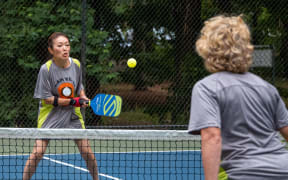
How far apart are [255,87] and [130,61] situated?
5.33 meters

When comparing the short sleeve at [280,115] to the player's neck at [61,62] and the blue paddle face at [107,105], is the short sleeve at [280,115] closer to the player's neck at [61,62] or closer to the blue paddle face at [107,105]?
the blue paddle face at [107,105]

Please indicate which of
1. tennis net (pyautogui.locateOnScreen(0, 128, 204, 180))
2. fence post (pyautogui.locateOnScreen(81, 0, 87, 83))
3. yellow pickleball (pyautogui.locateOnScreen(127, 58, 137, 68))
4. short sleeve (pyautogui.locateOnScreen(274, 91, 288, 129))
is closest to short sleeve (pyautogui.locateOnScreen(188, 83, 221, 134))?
short sleeve (pyautogui.locateOnScreen(274, 91, 288, 129))

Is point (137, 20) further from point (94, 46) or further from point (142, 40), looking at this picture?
point (94, 46)

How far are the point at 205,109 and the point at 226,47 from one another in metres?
0.25

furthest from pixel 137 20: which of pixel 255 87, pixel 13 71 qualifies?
pixel 255 87

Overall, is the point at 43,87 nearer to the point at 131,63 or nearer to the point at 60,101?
the point at 60,101

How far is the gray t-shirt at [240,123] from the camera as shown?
1.71 m

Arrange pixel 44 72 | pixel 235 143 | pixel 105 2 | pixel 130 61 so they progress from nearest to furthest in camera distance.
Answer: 1. pixel 235 143
2. pixel 44 72
3. pixel 130 61
4. pixel 105 2

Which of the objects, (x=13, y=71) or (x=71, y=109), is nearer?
(x=71, y=109)

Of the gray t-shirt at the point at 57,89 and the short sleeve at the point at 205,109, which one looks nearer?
the short sleeve at the point at 205,109

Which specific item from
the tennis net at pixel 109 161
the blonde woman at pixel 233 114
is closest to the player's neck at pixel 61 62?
the tennis net at pixel 109 161

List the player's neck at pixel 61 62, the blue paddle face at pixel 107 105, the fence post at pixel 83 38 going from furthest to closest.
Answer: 1. the fence post at pixel 83 38
2. the blue paddle face at pixel 107 105
3. the player's neck at pixel 61 62

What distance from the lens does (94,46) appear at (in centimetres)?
739

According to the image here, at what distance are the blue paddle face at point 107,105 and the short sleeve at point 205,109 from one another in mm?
2389
